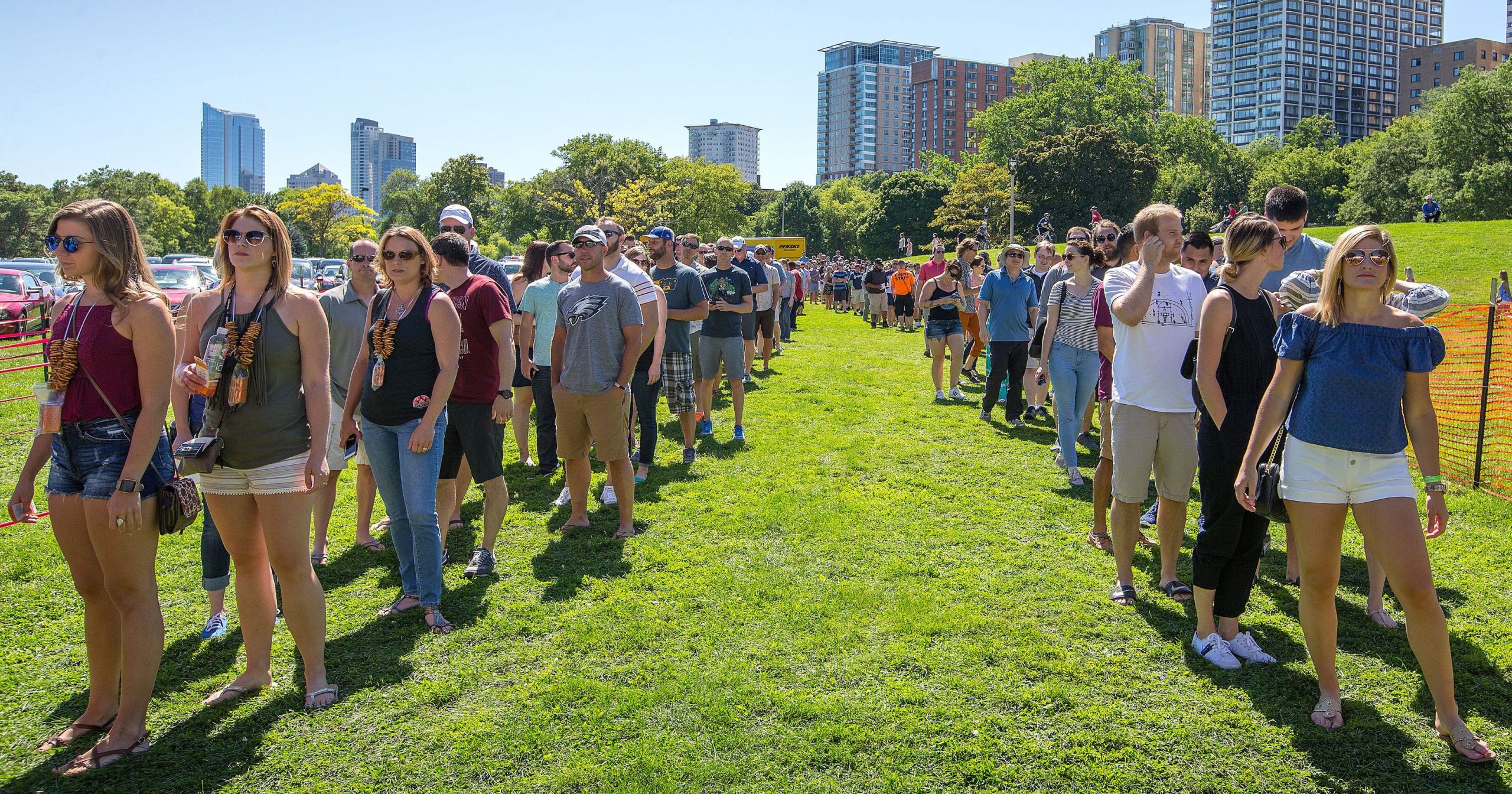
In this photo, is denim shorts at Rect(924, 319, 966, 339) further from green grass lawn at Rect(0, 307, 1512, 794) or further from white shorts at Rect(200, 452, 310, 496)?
white shorts at Rect(200, 452, 310, 496)

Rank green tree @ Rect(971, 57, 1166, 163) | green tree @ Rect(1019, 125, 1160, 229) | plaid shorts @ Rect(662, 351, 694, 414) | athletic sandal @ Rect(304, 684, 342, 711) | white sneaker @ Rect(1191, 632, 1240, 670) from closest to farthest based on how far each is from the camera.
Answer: athletic sandal @ Rect(304, 684, 342, 711) < white sneaker @ Rect(1191, 632, 1240, 670) < plaid shorts @ Rect(662, 351, 694, 414) < green tree @ Rect(1019, 125, 1160, 229) < green tree @ Rect(971, 57, 1166, 163)

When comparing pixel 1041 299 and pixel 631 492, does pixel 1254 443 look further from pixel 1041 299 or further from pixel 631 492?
pixel 1041 299

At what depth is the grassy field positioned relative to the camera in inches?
929

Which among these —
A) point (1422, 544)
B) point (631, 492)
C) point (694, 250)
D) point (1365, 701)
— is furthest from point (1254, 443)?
point (694, 250)

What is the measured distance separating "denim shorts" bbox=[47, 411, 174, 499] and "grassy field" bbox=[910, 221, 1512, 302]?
2415 cm

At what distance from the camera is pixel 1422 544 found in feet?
11.0

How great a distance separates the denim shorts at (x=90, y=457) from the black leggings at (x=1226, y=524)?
439cm

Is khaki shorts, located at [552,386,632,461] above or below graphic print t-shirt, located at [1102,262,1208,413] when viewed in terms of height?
below

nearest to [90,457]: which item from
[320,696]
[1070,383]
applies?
[320,696]

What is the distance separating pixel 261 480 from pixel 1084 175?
65373mm

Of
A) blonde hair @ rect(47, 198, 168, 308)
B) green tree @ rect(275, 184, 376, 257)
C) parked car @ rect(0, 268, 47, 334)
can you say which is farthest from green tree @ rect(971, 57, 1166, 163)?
blonde hair @ rect(47, 198, 168, 308)

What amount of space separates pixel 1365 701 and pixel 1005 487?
3.92 meters

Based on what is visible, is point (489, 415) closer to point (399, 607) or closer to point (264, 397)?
point (399, 607)

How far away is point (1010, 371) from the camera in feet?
33.8
